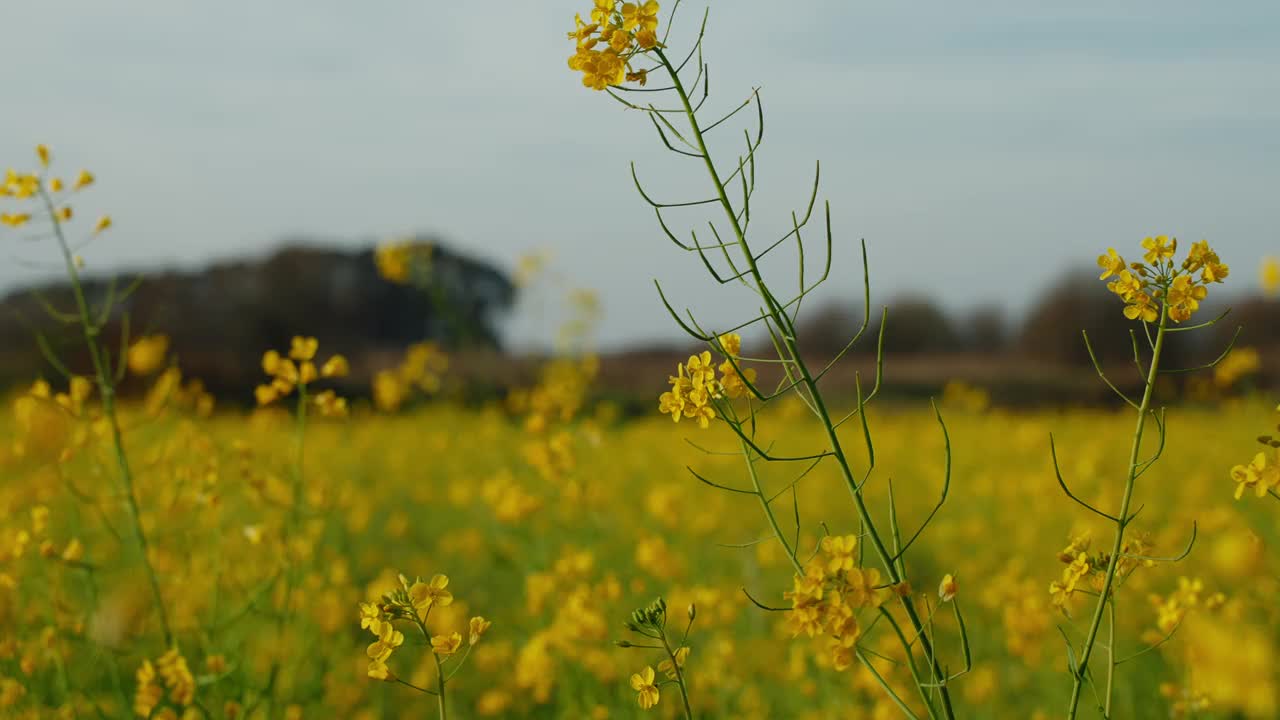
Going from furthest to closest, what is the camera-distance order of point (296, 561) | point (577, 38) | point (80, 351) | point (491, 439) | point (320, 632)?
point (80, 351) → point (491, 439) → point (320, 632) → point (296, 561) → point (577, 38)

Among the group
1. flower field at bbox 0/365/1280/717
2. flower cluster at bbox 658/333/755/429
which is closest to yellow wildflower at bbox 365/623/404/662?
flower cluster at bbox 658/333/755/429

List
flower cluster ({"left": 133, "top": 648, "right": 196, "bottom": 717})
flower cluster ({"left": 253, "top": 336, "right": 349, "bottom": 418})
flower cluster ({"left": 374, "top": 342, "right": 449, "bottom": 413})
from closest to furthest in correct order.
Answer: flower cluster ({"left": 133, "top": 648, "right": 196, "bottom": 717}) < flower cluster ({"left": 253, "top": 336, "right": 349, "bottom": 418}) < flower cluster ({"left": 374, "top": 342, "right": 449, "bottom": 413})

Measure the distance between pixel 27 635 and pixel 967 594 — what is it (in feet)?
11.7

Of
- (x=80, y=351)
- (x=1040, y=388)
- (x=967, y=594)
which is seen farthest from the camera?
(x=1040, y=388)

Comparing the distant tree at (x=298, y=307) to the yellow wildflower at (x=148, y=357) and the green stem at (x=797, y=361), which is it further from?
the green stem at (x=797, y=361)

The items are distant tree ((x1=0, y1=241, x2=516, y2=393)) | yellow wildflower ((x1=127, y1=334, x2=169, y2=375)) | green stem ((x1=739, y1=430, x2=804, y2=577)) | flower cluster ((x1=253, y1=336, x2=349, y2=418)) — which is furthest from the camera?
distant tree ((x1=0, y1=241, x2=516, y2=393))

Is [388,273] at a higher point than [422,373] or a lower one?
higher

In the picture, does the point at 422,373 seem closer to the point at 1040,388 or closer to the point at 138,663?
the point at 138,663

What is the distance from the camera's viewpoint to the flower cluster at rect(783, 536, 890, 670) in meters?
1.07

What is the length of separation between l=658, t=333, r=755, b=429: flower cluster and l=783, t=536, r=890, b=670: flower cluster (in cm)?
25

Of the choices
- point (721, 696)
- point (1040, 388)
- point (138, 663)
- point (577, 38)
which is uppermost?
point (577, 38)

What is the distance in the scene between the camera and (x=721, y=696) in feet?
7.86

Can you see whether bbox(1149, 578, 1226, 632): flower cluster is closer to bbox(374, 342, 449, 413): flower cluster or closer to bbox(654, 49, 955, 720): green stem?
bbox(654, 49, 955, 720): green stem

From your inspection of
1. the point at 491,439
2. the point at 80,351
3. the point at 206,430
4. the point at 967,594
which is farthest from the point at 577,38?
the point at 80,351
